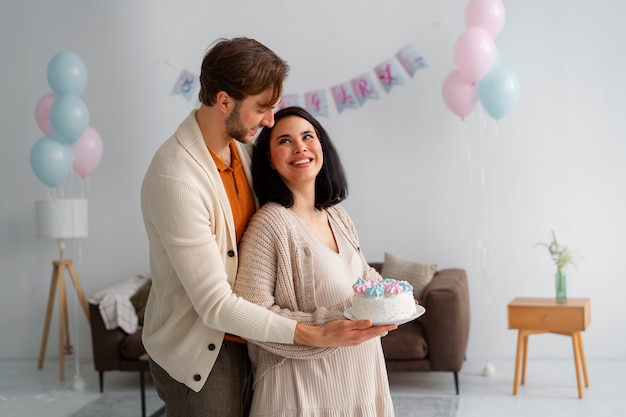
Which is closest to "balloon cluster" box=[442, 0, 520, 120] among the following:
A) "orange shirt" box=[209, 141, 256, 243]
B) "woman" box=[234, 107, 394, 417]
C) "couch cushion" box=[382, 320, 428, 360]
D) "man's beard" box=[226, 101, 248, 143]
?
"couch cushion" box=[382, 320, 428, 360]

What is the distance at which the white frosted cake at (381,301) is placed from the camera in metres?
1.90

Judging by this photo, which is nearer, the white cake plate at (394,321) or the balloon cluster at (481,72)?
the white cake plate at (394,321)

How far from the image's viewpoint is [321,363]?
77.7 inches

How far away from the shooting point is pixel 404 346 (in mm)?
4262

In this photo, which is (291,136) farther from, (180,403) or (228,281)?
(180,403)

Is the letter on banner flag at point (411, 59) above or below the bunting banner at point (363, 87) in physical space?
above

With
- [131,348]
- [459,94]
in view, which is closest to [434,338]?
[459,94]

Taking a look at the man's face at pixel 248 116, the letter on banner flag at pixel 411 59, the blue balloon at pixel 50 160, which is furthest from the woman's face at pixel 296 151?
the letter on banner flag at pixel 411 59

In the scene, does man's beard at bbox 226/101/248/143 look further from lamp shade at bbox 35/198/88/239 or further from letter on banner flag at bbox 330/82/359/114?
letter on banner flag at bbox 330/82/359/114

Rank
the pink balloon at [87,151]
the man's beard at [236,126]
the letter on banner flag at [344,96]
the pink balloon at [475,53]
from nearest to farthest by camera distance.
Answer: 1. the man's beard at [236,126]
2. the pink balloon at [475,53]
3. the pink balloon at [87,151]
4. the letter on banner flag at [344,96]

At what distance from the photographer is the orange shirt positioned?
203 centimetres

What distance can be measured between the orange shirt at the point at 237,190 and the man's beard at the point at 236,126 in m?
0.08

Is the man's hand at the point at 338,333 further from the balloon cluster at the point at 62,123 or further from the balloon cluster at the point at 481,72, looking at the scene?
the balloon cluster at the point at 62,123

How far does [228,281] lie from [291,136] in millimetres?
422
